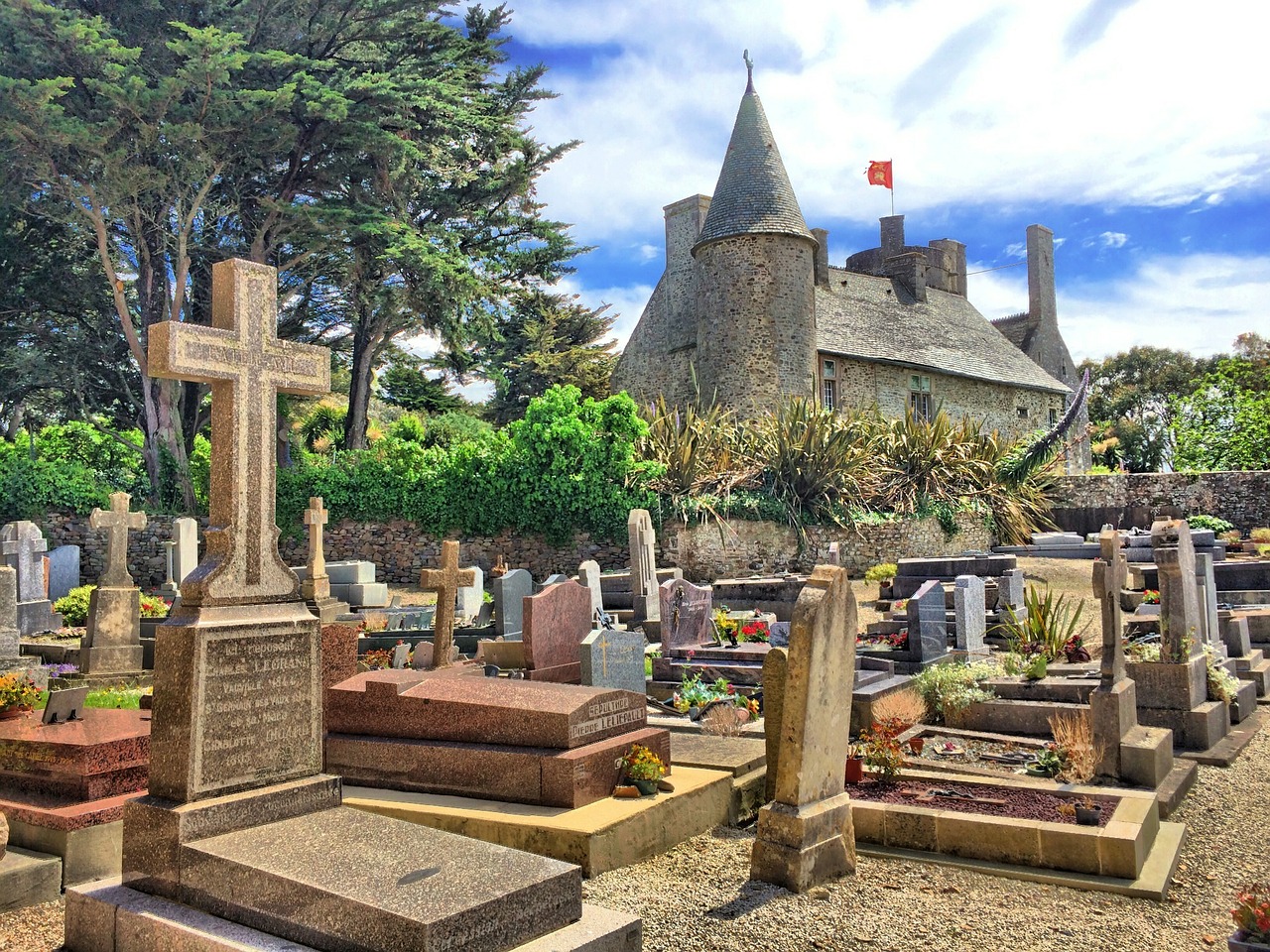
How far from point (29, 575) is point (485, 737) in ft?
44.2

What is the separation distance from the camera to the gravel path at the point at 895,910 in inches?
170

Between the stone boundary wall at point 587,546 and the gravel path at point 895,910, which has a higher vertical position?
the stone boundary wall at point 587,546

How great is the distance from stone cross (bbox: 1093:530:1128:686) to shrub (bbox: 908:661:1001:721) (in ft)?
5.01

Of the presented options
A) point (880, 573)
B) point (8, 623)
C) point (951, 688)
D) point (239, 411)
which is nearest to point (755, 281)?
point (880, 573)

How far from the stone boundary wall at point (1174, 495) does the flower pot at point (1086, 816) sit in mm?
23649

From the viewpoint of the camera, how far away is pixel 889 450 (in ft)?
79.7

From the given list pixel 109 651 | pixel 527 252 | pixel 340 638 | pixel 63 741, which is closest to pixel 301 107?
pixel 527 252

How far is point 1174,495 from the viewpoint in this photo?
30078 millimetres

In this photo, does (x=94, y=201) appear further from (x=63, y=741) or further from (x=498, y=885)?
(x=498, y=885)

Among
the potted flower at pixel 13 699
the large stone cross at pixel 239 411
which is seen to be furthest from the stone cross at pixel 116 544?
the large stone cross at pixel 239 411

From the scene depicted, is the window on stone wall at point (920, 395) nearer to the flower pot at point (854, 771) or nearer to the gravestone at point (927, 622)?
the gravestone at point (927, 622)

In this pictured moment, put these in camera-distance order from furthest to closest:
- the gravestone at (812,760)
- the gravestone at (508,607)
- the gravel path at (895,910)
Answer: the gravestone at (508,607)
the gravestone at (812,760)
the gravel path at (895,910)

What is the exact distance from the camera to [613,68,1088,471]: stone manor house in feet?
91.5

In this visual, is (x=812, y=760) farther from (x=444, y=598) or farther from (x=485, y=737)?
(x=444, y=598)
